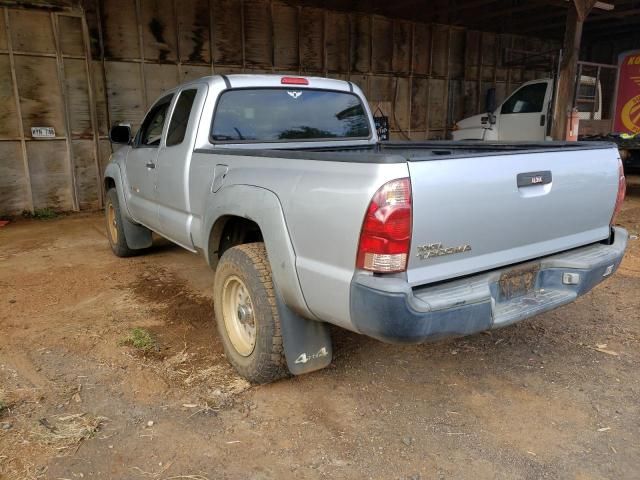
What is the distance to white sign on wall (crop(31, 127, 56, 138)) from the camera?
9.02 meters

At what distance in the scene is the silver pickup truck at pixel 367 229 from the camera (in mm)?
2223

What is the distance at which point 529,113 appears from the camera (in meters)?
11.2

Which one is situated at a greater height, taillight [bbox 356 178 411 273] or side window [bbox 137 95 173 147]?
side window [bbox 137 95 173 147]

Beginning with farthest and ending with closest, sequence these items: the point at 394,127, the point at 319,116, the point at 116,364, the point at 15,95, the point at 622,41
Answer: the point at 622,41 < the point at 394,127 < the point at 15,95 < the point at 319,116 < the point at 116,364

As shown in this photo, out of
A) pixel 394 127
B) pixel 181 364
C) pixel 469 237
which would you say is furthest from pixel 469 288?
pixel 394 127

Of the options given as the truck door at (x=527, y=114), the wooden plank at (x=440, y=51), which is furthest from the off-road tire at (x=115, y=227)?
the wooden plank at (x=440, y=51)

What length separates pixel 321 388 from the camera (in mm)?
3154

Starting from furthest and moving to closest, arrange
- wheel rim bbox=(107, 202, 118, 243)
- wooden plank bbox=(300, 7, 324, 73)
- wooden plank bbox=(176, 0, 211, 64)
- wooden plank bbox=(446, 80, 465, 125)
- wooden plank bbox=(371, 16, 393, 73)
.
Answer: wooden plank bbox=(446, 80, 465, 125)
wooden plank bbox=(371, 16, 393, 73)
wooden plank bbox=(300, 7, 324, 73)
wooden plank bbox=(176, 0, 211, 64)
wheel rim bbox=(107, 202, 118, 243)

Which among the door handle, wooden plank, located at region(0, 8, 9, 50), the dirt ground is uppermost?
wooden plank, located at region(0, 8, 9, 50)

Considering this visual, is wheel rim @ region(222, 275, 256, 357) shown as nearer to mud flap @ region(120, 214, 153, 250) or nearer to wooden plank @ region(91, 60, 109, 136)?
mud flap @ region(120, 214, 153, 250)

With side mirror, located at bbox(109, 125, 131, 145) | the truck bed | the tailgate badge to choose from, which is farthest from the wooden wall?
the tailgate badge

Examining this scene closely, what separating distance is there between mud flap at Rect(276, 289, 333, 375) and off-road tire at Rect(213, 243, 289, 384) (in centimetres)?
7

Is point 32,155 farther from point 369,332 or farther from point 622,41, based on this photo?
point 622,41

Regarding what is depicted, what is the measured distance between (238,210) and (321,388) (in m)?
1.22
